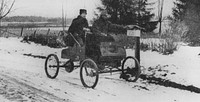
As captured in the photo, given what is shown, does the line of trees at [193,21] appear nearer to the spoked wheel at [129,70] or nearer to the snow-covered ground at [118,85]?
the snow-covered ground at [118,85]

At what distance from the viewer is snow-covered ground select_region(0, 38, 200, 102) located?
770 cm

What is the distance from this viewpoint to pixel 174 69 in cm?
997

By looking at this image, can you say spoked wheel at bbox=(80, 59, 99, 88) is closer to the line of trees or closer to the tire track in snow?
the tire track in snow

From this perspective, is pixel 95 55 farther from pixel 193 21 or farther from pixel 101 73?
pixel 193 21

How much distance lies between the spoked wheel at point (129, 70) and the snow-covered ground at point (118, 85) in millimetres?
203

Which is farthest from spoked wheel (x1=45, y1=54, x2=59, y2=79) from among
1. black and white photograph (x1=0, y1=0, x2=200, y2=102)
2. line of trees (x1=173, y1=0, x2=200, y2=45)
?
line of trees (x1=173, y1=0, x2=200, y2=45)

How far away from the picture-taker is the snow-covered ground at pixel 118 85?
770 centimetres

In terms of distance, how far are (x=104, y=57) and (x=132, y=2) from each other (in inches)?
882

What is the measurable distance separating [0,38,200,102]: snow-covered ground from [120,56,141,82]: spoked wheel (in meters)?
0.20

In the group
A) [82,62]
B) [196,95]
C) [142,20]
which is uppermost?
[142,20]

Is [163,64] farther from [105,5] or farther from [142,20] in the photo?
[142,20]

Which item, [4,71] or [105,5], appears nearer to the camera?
[4,71]

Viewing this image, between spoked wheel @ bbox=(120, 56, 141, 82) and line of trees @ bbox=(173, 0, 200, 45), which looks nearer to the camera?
spoked wheel @ bbox=(120, 56, 141, 82)

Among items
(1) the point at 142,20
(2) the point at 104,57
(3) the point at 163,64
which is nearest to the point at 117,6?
(1) the point at 142,20
